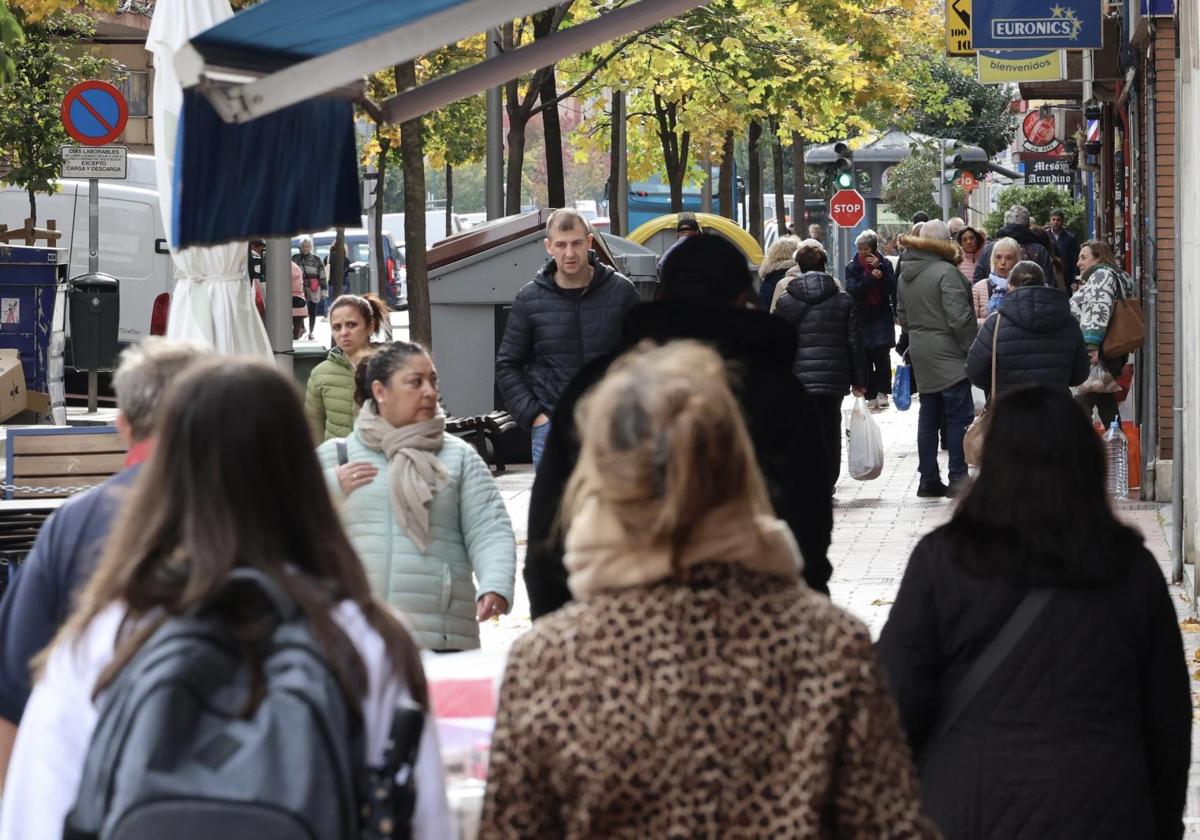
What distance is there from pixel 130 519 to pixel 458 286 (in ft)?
47.2

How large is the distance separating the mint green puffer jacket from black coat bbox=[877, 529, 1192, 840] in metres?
2.10

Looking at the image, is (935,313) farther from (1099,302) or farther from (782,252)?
(782,252)

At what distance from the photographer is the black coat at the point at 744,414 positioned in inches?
181

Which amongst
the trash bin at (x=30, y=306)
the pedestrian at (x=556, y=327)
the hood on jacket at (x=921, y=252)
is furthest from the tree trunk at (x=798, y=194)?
the pedestrian at (x=556, y=327)

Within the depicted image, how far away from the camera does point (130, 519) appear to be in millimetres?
2738

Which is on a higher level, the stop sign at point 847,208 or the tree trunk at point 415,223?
the stop sign at point 847,208

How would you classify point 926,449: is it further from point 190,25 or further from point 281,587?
point 281,587

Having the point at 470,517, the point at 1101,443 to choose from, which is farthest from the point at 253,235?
the point at 1101,443

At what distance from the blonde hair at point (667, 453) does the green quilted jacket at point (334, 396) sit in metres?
6.28

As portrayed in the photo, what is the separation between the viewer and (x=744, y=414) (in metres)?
4.59

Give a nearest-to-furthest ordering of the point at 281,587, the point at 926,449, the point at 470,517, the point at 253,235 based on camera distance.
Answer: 1. the point at 281,587
2. the point at 253,235
3. the point at 470,517
4. the point at 926,449

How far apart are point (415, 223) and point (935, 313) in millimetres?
6558

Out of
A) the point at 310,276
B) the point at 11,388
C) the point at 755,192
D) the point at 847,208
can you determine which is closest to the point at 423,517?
the point at 11,388

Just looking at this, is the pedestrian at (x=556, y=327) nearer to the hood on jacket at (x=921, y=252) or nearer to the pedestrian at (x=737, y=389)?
the pedestrian at (x=737, y=389)
